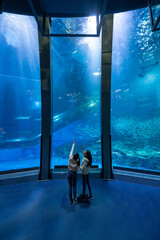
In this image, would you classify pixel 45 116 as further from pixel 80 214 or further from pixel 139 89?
pixel 139 89

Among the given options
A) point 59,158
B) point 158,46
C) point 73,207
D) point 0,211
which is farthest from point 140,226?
point 158,46

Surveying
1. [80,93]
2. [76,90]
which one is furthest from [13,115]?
[80,93]

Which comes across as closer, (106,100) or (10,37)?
(106,100)

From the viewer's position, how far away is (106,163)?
3617 millimetres

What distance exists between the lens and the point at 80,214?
1970 millimetres

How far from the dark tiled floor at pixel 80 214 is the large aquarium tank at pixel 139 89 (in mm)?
10102

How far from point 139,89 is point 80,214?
2026cm

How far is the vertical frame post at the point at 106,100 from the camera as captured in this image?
3.09 m

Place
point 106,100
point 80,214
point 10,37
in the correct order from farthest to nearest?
point 10,37 < point 106,100 < point 80,214

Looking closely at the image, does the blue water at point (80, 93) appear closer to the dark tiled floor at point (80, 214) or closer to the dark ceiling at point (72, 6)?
the dark tiled floor at point (80, 214)

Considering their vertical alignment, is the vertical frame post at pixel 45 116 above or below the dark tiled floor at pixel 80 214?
above

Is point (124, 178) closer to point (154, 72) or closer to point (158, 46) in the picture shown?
point (158, 46)

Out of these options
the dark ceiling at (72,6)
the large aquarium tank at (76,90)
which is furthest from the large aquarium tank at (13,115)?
the dark ceiling at (72,6)

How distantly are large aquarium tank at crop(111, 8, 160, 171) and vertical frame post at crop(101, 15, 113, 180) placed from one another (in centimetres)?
940
